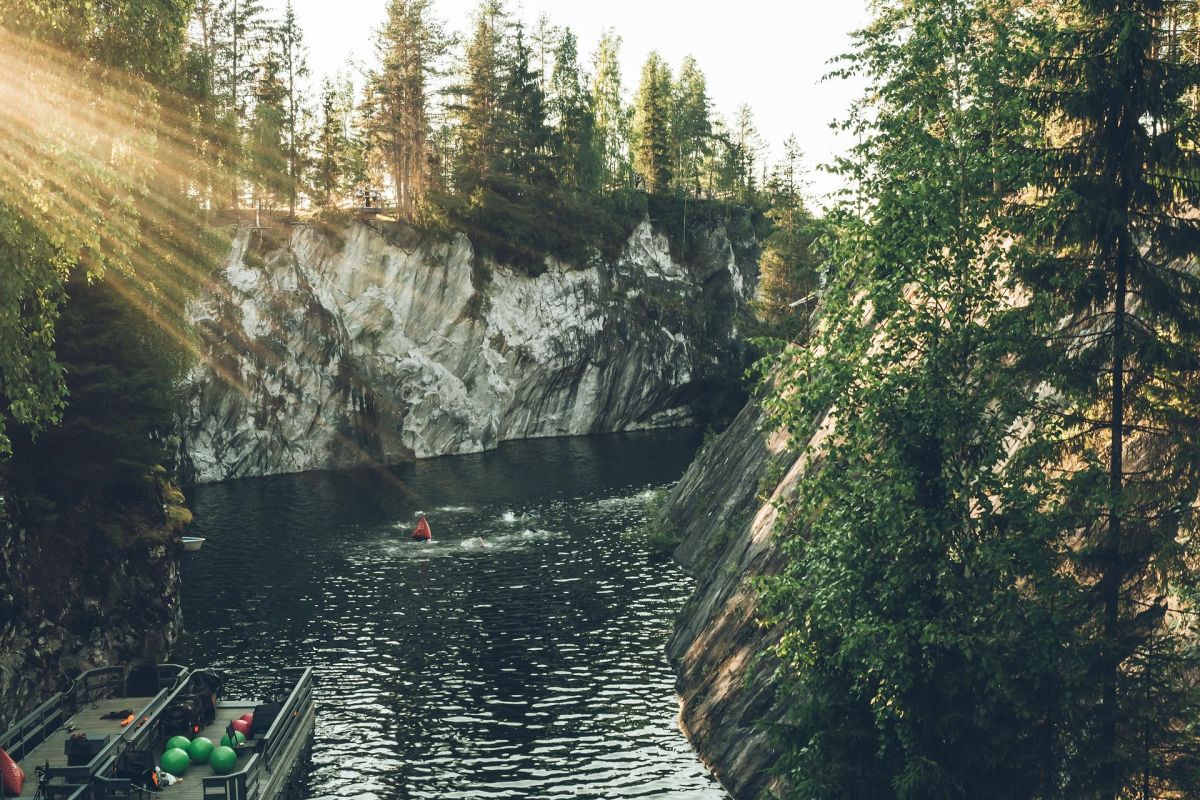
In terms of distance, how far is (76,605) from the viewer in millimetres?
31453

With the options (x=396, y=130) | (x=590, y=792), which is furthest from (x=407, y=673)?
(x=396, y=130)

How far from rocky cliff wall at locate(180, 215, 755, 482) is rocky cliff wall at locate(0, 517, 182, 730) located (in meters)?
32.5

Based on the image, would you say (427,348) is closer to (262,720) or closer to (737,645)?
(262,720)

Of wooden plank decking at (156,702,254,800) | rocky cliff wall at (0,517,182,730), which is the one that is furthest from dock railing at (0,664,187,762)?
wooden plank decking at (156,702,254,800)

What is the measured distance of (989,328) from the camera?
1593 cm

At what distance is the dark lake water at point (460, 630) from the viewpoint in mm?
26609

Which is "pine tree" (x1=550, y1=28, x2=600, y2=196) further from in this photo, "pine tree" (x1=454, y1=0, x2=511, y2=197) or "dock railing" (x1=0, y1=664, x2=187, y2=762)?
"dock railing" (x1=0, y1=664, x2=187, y2=762)

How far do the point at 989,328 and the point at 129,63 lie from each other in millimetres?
18165

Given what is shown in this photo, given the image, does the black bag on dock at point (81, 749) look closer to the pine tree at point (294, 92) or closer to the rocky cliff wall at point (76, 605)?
the rocky cliff wall at point (76, 605)

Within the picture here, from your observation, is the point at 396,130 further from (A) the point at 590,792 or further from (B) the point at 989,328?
(B) the point at 989,328

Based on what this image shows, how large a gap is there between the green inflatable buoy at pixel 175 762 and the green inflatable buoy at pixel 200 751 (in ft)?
1.68

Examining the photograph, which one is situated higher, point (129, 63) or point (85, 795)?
point (129, 63)

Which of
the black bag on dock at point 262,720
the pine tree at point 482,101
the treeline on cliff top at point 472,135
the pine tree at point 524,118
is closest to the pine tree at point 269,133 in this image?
the treeline on cliff top at point 472,135

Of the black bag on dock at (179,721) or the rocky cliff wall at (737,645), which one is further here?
the black bag on dock at (179,721)
